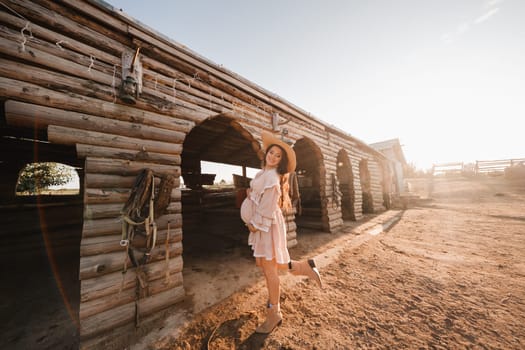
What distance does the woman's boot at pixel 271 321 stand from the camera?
2.18 metres

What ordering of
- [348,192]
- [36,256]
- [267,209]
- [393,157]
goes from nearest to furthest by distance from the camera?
1. [267,209]
2. [36,256]
3. [348,192]
4. [393,157]

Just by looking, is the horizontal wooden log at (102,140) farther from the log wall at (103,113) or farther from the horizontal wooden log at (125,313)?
the horizontal wooden log at (125,313)

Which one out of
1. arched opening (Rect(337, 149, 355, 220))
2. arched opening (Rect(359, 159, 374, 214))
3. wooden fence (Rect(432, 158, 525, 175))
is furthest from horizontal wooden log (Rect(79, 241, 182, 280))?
wooden fence (Rect(432, 158, 525, 175))

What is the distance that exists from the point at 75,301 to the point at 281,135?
229 inches

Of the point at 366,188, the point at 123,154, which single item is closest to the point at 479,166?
the point at 366,188

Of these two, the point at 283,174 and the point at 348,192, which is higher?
the point at 283,174

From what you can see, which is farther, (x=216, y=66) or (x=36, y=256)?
(x=36, y=256)

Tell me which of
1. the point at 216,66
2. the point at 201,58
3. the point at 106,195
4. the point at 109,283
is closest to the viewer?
the point at 109,283

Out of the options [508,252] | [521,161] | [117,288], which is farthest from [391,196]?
[521,161]

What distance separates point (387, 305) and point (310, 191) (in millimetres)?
6430

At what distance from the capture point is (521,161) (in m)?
18.8

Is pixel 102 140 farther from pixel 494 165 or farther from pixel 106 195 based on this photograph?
pixel 494 165

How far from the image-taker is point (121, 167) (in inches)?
101

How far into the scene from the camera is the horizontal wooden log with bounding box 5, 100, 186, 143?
79.4 inches
